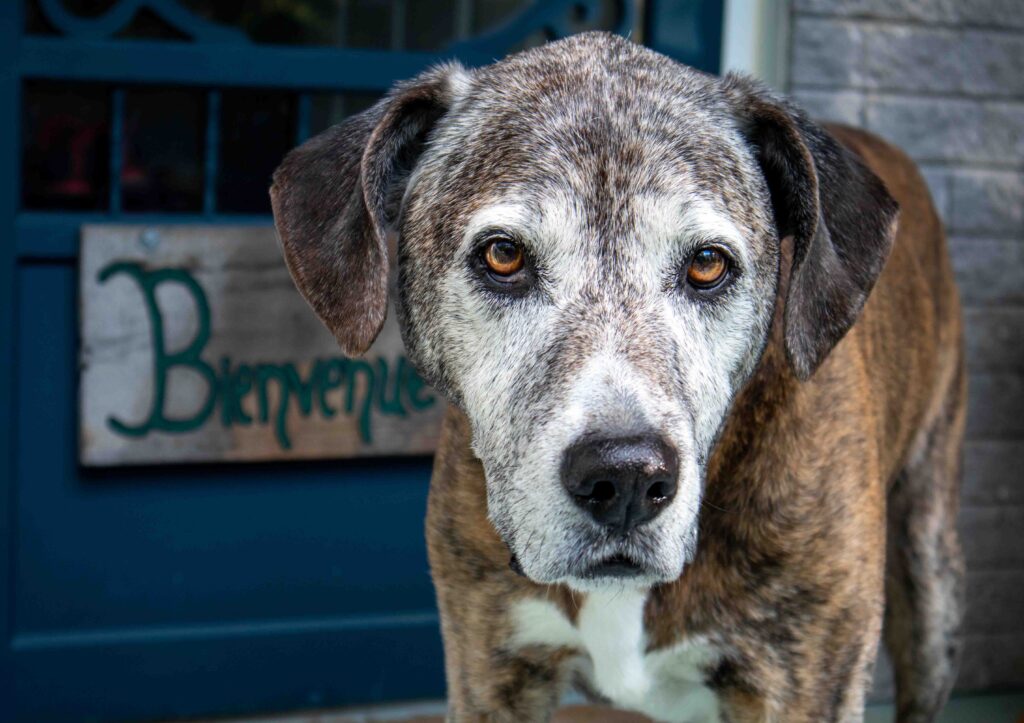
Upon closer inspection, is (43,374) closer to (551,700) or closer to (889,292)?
(551,700)

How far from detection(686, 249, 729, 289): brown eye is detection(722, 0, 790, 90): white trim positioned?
6.46ft

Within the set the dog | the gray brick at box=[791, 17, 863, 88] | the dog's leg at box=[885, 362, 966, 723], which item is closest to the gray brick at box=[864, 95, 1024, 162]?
the gray brick at box=[791, 17, 863, 88]

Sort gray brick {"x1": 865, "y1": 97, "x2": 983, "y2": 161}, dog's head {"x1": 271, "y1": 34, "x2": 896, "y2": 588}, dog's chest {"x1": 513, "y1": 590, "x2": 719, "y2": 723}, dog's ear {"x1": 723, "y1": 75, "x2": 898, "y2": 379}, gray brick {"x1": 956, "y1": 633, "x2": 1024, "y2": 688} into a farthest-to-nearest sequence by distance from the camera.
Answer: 1. gray brick {"x1": 956, "y1": 633, "x2": 1024, "y2": 688}
2. gray brick {"x1": 865, "y1": 97, "x2": 983, "y2": 161}
3. dog's chest {"x1": 513, "y1": 590, "x2": 719, "y2": 723}
4. dog's ear {"x1": 723, "y1": 75, "x2": 898, "y2": 379}
5. dog's head {"x1": 271, "y1": 34, "x2": 896, "y2": 588}

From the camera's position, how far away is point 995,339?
13.1ft

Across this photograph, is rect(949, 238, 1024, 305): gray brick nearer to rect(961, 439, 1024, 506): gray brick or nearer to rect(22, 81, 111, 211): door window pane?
rect(961, 439, 1024, 506): gray brick

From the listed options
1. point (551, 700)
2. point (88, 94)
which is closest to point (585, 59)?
point (551, 700)

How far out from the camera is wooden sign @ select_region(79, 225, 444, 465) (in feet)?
11.5

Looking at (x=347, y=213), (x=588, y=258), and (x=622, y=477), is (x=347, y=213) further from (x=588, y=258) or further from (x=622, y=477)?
(x=622, y=477)

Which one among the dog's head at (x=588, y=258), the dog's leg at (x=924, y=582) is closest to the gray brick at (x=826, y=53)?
the dog's leg at (x=924, y=582)

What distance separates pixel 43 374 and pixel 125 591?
0.63 meters

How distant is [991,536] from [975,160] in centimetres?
115

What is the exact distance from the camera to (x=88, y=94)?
11.6ft

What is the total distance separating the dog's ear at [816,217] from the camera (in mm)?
2092

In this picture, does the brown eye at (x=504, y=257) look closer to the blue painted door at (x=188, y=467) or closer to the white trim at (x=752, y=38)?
the blue painted door at (x=188, y=467)
